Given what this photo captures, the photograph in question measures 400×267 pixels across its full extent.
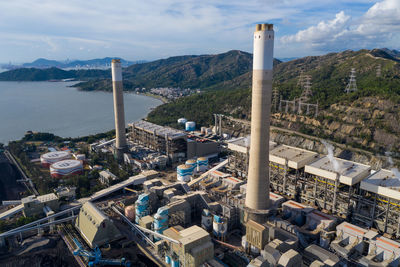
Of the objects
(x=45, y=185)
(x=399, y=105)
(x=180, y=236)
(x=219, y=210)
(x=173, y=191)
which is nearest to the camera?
(x=180, y=236)

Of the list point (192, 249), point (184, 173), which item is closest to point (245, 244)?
point (192, 249)

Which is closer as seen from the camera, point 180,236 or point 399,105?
point 180,236

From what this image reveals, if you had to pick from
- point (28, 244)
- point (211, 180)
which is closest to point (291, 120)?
point (211, 180)

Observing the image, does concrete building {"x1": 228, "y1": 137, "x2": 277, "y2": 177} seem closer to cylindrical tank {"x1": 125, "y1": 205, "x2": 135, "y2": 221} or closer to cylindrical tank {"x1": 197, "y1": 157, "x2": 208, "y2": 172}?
cylindrical tank {"x1": 197, "y1": 157, "x2": 208, "y2": 172}

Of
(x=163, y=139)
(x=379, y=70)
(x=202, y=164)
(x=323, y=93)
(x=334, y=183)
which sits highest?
(x=379, y=70)

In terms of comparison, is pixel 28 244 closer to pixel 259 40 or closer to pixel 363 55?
pixel 259 40

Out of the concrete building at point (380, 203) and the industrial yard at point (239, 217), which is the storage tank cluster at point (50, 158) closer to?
the industrial yard at point (239, 217)

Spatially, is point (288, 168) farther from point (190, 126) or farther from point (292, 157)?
point (190, 126)
